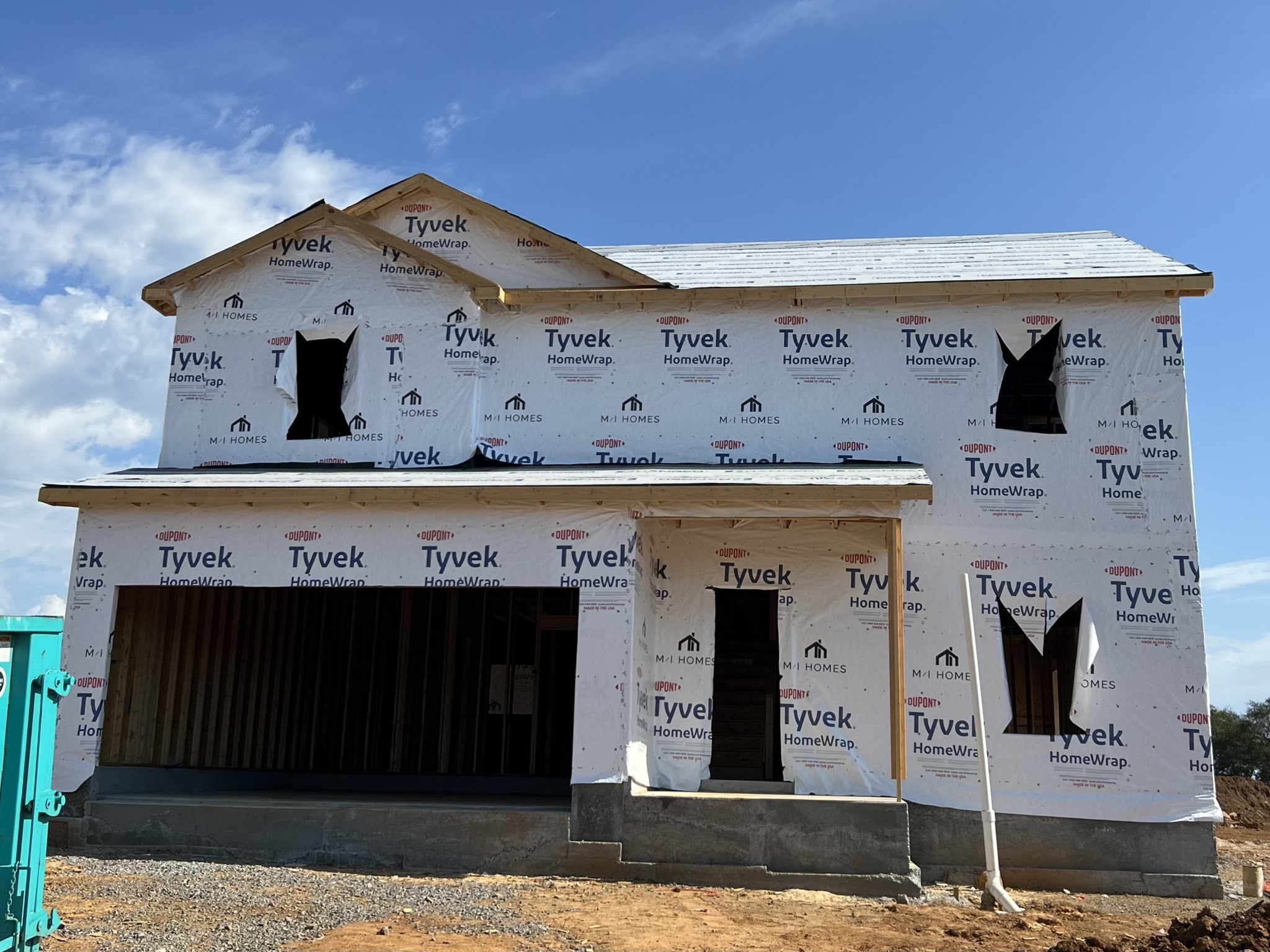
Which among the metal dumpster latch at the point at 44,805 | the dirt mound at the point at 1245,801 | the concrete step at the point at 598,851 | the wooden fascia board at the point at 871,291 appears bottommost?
the dirt mound at the point at 1245,801

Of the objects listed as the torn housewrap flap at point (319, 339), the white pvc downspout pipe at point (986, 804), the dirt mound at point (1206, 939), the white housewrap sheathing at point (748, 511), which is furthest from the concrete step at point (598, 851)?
the torn housewrap flap at point (319, 339)

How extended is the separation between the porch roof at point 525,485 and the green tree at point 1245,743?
912 inches

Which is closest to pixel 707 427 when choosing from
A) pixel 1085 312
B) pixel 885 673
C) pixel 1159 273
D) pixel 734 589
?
pixel 734 589

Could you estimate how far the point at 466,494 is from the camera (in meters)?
11.7

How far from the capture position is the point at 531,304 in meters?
13.8

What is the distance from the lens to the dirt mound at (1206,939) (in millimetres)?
7012

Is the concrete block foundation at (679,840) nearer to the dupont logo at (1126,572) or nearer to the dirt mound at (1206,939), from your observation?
the dupont logo at (1126,572)

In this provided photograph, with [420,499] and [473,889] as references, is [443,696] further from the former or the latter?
[473,889]

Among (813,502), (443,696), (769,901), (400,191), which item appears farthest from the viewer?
(443,696)

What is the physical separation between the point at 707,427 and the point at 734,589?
6.88 feet

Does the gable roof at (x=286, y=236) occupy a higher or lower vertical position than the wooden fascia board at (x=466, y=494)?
higher

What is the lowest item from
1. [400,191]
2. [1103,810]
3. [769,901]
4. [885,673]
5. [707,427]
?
[769,901]

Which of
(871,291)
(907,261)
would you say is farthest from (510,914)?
(907,261)

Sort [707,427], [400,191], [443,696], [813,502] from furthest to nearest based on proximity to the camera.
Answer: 1. [443,696]
2. [400,191]
3. [707,427]
4. [813,502]
